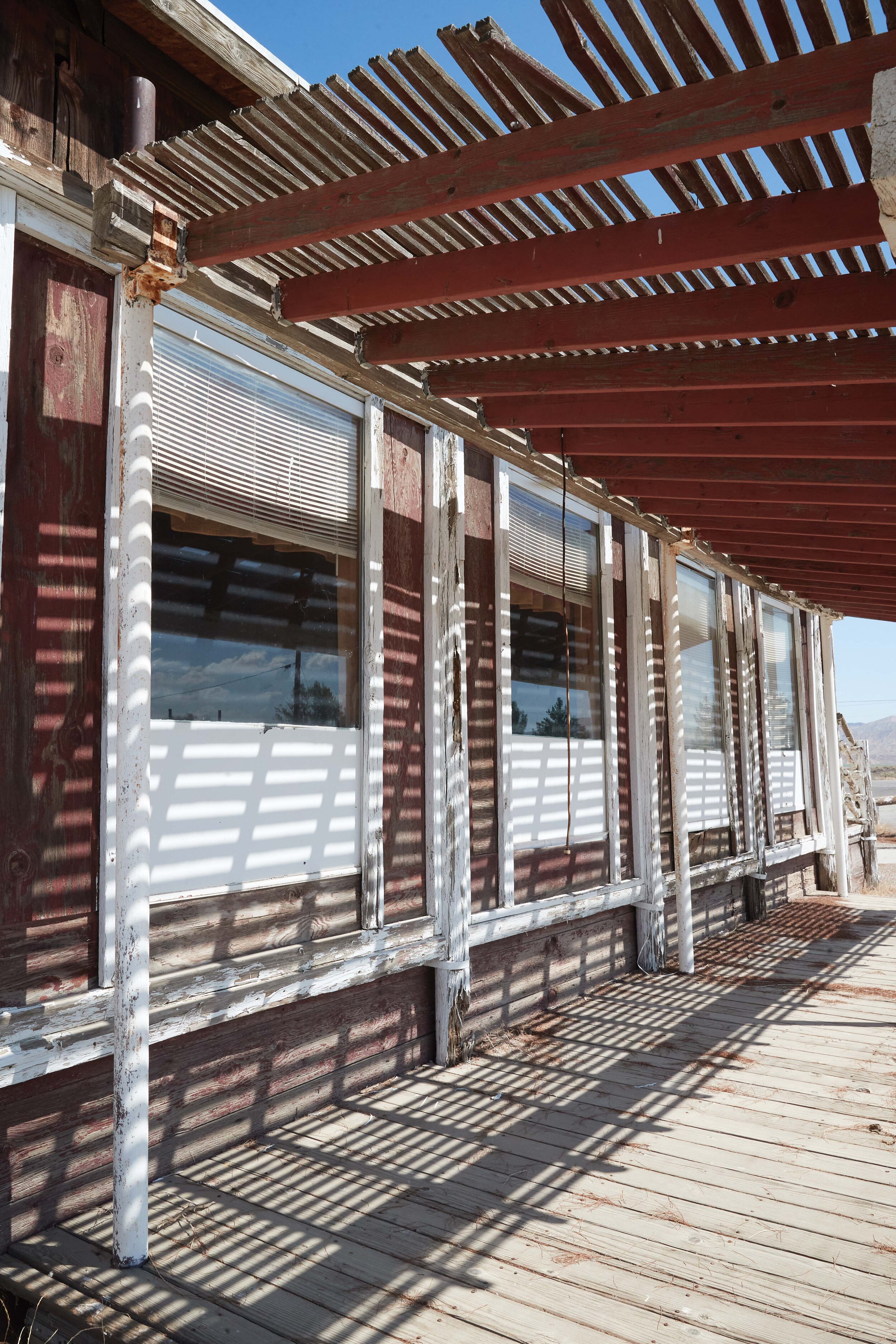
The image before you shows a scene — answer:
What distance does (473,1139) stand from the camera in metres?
3.32

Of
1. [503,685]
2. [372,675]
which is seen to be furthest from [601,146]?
[503,685]

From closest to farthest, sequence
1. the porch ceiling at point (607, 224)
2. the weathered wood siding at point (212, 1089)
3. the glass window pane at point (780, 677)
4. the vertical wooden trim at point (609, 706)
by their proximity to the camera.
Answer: the porch ceiling at point (607, 224) → the weathered wood siding at point (212, 1089) → the vertical wooden trim at point (609, 706) → the glass window pane at point (780, 677)

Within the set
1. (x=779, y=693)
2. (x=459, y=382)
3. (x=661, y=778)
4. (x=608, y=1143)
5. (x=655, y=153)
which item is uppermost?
(x=459, y=382)

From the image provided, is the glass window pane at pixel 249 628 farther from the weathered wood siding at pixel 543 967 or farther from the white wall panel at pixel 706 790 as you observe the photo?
the white wall panel at pixel 706 790

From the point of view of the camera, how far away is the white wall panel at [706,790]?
732cm

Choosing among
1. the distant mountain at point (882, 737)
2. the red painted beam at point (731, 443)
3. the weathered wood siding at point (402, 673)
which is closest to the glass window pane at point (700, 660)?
the red painted beam at point (731, 443)

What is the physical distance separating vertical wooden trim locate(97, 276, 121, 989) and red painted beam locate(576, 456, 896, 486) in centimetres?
268

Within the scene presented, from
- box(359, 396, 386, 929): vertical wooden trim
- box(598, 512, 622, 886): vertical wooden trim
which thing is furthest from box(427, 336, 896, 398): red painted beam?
box(598, 512, 622, 886): vertical wooden trim

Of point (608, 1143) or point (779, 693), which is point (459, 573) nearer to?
point (608, 1143)

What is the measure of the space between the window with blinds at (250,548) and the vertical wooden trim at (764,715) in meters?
6.18

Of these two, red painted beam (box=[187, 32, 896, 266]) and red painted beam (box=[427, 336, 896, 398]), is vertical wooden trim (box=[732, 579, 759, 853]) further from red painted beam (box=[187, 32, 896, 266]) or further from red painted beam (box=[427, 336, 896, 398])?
red painted beam (box=[187, 32, 896, 266])

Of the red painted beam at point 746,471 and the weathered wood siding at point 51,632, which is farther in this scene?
the red painted beam at point 746,471

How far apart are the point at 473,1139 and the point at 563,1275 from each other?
37.8 inches

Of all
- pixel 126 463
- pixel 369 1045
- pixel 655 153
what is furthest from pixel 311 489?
pixel 369 1045
